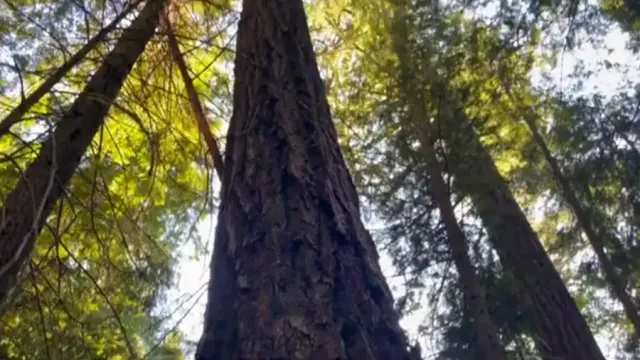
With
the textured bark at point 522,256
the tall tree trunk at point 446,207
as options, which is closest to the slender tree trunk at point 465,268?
the tall tree trunk at point 446,207

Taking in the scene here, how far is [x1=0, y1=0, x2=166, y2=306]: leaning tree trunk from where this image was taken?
2.22 meters

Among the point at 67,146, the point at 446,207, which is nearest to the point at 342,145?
the point at 446,207

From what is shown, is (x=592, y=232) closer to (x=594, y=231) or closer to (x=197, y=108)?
(x=594, y=231)

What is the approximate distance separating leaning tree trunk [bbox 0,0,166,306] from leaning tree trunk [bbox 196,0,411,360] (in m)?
0.56

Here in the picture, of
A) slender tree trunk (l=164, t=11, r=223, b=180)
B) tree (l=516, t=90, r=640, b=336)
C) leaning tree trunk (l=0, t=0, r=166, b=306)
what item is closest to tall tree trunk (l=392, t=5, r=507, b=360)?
slender tree trunk (l=164, t=11, r=223, b=180)

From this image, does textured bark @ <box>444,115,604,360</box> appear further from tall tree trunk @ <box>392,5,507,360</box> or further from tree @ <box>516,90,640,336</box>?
tree @ <box>516,90,640,336</box>

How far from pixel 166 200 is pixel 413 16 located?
2350 millimetres

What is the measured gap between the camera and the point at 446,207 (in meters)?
3.85

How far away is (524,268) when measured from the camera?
19.3 ft

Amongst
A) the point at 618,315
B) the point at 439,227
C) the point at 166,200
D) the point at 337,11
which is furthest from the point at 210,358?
the point at 618,315

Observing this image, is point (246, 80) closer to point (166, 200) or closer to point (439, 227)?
point (166, 200)

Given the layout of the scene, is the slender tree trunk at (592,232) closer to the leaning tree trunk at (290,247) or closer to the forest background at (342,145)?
the forest background at (342,145)

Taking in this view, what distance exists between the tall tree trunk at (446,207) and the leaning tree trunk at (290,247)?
166 cm

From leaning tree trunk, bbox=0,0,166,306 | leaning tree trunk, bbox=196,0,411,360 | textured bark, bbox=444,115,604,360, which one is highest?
textured bark, bbox=444,115,604,360
